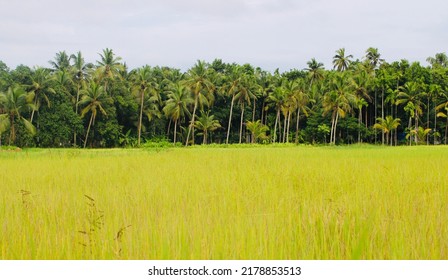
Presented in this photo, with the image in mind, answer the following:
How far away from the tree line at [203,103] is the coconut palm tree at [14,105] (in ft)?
0.35

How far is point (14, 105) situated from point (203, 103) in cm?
2278

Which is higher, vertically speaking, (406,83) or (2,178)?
(406,83)

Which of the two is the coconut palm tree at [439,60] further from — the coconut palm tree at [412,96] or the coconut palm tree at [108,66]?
the coconut palm tree at [108,66]

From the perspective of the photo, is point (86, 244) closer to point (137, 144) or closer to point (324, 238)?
point (324, 238)

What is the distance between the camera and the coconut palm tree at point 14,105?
3853 cm

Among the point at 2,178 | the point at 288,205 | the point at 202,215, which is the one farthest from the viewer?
the point at 2,178

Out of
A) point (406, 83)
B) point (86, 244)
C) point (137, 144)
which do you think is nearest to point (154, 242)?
point (86, 244)

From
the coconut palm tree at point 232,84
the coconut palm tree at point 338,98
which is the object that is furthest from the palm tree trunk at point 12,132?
the coconut palm tree at point 338,98

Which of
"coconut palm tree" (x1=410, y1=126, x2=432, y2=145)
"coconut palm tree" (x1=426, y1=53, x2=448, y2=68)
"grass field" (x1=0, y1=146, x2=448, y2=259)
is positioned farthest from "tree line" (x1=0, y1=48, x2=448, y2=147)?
"grass field" (x1=0, y1=146, x2=448, y2=259)

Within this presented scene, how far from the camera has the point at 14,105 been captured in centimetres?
3875

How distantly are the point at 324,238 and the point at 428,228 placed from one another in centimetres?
98

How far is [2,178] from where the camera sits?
26.7ft

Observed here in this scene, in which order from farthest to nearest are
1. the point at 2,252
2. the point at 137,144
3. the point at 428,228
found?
1. the point at 137,144
2. the point at 428,228
3. the point at 2,252

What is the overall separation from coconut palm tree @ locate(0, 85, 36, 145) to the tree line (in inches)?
4.1
